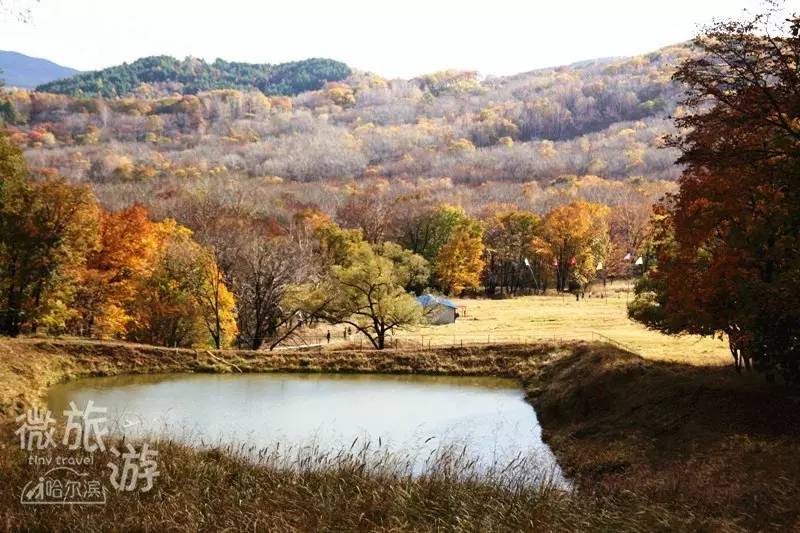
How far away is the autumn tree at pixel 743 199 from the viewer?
15.8 metres

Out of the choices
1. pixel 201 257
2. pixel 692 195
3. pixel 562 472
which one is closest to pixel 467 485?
pixel 562 472

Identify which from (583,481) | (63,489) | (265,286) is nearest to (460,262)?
(265,286)

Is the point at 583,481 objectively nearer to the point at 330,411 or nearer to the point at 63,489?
the point at 63,489

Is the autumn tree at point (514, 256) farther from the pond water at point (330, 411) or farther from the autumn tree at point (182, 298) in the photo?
the pond water at point (330, 411)

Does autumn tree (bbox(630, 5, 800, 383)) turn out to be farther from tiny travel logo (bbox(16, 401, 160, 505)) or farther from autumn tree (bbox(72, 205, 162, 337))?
autumn tree (bbox(72, 205, 162, 337))

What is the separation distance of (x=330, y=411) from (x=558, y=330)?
25363mm

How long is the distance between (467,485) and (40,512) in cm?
663

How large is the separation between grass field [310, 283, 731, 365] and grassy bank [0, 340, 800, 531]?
656 cm

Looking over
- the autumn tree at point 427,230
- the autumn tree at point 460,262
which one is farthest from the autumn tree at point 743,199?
the autumn tree at point 427,230

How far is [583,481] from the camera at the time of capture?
56.7ft

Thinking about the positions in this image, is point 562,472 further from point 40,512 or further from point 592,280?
point 592,280

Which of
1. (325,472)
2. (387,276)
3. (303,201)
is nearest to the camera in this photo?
(325,472)

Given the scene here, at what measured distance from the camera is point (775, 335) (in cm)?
1806

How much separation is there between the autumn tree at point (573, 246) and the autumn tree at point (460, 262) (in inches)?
342
